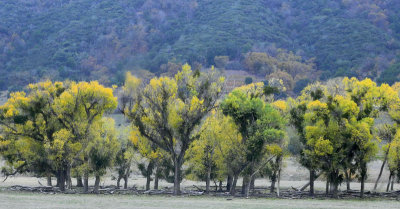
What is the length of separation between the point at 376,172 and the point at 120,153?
126ft

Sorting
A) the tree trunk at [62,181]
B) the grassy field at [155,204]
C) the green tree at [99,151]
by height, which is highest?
the green tree at [99,151]

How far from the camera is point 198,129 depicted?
51.0 metres

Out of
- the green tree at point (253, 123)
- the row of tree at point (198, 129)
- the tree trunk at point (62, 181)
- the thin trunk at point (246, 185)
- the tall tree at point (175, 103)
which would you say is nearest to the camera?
the green tree at point (253, 123)

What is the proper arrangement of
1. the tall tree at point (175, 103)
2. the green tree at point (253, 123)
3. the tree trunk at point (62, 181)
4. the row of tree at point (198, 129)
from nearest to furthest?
the green tree at point (253, 123)
the row of tree at point (198, 129)
the tall tree at point (175, 103)
the tree trunk at point (62, 181)

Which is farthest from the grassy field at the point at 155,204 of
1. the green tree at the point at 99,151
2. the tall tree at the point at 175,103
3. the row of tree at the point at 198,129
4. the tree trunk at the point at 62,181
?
the tree trunk at the point at 62,181

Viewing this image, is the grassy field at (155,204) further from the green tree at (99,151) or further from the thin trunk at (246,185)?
the green tree at (99,151)

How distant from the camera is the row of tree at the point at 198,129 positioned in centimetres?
4819

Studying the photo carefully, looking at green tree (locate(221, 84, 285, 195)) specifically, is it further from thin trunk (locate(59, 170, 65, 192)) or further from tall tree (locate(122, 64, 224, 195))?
thin trunk (locate(59, 170, 65, 192))

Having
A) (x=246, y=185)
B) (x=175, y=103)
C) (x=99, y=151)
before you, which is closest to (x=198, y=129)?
(x=175, y=103)

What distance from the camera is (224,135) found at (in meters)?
50.3

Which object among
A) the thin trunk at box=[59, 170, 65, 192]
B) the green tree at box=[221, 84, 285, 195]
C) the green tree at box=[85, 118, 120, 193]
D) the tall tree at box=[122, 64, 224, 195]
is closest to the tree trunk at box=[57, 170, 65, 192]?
the thin trunk at box=[59, 170, 65, 192]

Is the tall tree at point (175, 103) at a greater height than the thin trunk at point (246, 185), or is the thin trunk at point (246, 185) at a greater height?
the tall tree at point (175, 103)

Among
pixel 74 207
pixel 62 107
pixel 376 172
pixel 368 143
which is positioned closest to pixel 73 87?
pixel 62 107

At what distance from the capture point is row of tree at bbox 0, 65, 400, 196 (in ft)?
158
